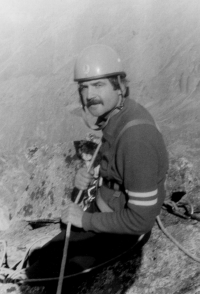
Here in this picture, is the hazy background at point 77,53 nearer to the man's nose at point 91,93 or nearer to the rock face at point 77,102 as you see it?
the rock face at point 77,102

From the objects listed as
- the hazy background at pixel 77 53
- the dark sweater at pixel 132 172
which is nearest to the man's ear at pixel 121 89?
the dark sweater at pixel 132 172

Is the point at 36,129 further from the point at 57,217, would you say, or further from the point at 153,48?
the point at 57,217

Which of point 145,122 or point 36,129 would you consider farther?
point 36,129

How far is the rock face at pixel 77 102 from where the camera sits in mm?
2934

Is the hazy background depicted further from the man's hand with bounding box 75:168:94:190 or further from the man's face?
the man's face

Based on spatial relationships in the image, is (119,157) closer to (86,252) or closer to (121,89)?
(121,89)

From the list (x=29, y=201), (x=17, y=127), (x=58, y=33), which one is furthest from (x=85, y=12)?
(x=29, y=201)

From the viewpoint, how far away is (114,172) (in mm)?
2555

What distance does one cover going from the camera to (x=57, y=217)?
171 inches

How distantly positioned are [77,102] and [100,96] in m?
14.2

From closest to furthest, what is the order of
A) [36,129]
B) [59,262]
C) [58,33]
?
1. [59,262]
2. [36,129]
3. [58,33]

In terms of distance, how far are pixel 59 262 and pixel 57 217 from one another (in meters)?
1.40

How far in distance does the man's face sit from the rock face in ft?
1.88

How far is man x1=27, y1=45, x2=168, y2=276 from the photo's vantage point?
228 centimetres
